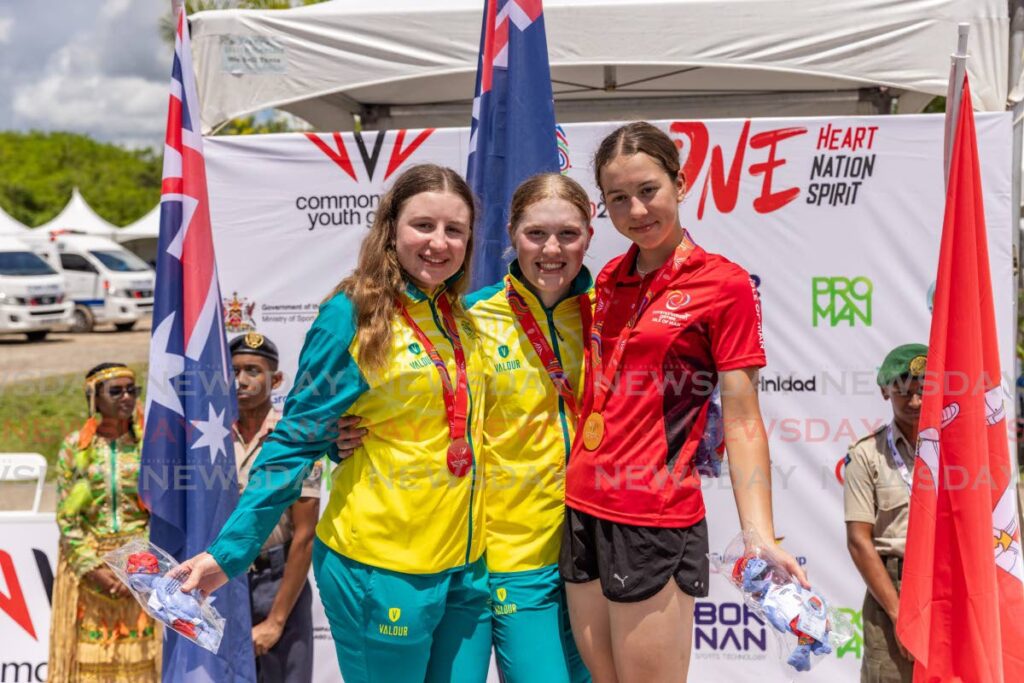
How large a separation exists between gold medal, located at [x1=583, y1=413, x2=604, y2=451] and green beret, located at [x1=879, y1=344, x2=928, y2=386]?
157 centimetres

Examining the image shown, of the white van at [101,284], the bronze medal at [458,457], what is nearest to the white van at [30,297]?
the white van at [101,284]

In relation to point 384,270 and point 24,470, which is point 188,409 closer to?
point 384,270

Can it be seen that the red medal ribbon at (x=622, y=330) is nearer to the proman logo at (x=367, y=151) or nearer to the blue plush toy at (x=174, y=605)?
the blue plush toy at (x=174, y=605)

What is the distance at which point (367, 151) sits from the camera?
14.1 feet

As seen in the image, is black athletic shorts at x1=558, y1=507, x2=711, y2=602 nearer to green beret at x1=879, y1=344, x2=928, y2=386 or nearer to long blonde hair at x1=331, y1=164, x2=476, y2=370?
long blonde hair at x1=331, y1=164, x2=476, y2=370

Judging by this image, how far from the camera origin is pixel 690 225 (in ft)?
13.9

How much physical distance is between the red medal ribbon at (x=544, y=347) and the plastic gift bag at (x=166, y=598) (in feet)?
3.32

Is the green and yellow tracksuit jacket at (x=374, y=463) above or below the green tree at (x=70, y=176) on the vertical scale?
below

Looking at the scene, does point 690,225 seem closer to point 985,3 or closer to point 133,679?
point 985,3

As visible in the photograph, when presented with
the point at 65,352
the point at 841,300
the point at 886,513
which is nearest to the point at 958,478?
the point at 886,513

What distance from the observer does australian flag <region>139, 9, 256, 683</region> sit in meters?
3.37

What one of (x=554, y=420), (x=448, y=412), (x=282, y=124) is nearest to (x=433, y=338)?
(x=448, y=412)

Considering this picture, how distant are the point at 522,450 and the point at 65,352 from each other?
16744 millimetres

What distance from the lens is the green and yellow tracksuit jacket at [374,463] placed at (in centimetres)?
227
